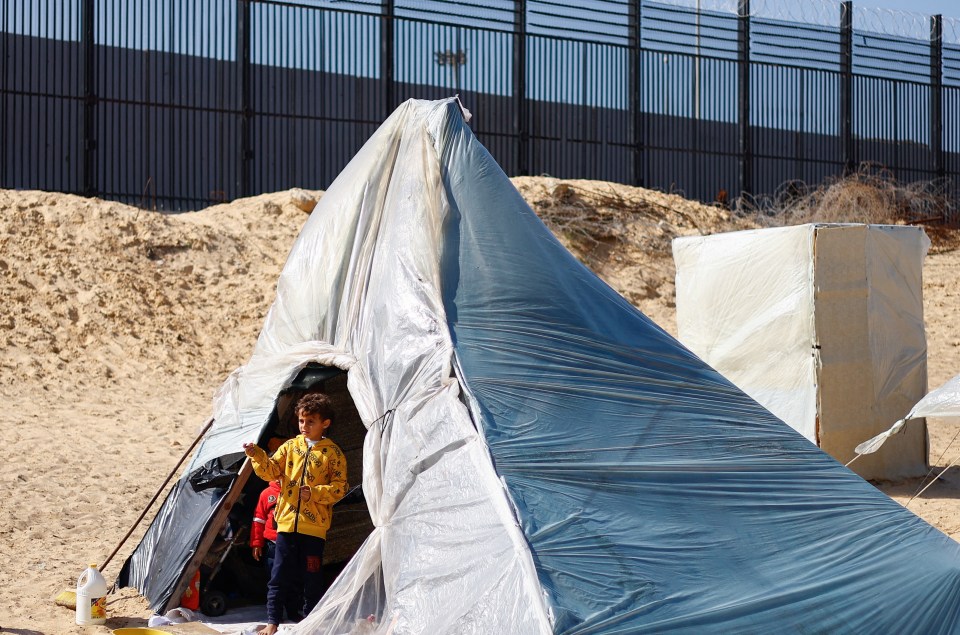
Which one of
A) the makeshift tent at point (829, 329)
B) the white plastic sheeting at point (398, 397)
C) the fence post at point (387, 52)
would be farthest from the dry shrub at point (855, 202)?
the white plastic sheeting at point (398, 397)

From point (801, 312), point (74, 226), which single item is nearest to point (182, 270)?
point (74, 226)

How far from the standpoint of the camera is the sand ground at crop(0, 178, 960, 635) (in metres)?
7.98

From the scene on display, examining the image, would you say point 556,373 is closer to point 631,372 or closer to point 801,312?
point 631,372

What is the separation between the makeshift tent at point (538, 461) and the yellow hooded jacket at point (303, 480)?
1.22 ft

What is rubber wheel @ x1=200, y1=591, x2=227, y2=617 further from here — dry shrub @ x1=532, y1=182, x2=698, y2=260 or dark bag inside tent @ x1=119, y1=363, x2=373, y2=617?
dry shrub @ x1=532, y1=182, x2=698, y2=260

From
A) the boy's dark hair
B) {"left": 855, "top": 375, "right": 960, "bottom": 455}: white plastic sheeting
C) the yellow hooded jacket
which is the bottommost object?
the yellow hooded jacket

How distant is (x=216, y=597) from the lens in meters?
5.62

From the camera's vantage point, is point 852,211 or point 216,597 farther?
point 852,211

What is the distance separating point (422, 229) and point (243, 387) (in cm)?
139

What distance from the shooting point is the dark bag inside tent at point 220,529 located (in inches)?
214

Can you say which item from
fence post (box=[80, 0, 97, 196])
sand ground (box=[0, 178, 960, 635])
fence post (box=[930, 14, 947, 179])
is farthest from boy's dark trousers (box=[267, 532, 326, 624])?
fence post (box=[930, 14, 947, 179])

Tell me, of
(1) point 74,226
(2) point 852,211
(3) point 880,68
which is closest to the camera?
(1) point 74,226

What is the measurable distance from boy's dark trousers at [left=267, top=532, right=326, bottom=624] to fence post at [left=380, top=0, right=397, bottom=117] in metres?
10.2

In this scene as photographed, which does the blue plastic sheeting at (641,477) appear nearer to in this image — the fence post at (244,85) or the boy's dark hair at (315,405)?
the boy's dark hair at (315,405)
